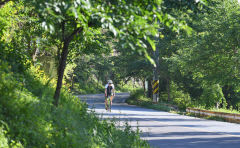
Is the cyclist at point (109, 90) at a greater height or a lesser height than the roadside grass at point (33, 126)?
greater

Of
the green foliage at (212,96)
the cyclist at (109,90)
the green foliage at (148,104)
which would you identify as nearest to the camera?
the cyclist at (109,90)

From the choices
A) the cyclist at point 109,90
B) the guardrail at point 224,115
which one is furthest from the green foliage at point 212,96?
the cyclist at point 109,90

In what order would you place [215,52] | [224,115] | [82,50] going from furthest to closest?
[215,52]
[224,115]
[82,50]

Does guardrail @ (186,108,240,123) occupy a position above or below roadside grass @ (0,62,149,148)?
below

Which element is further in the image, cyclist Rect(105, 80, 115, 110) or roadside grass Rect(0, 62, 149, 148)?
cyclist Rect(105, 80, 115, 110)

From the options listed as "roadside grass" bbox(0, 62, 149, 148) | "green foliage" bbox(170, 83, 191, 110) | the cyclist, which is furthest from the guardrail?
"roadside grass" bbox(0, 62, 149, 148)

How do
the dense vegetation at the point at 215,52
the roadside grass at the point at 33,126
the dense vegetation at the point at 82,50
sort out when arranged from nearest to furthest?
1. the dense vegetation at the point at 82,50
2. the roadside grass at the point at 33,126
3. the dense vegetation at the point at 215,52

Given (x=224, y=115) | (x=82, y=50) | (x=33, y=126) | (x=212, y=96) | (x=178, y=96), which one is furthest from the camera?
(x=178, y=96)

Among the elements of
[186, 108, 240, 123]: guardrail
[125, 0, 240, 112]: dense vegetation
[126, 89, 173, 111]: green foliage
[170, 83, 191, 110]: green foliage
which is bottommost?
[186, 108, 240, 123]: guardrail

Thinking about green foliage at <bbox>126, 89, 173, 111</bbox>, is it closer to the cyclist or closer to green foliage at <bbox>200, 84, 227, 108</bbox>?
green foliage at <bbox>200, 84, 227, 108</bbox>

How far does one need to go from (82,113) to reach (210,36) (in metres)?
16.5

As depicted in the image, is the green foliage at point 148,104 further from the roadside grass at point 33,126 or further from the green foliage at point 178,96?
the roadside grass at point 33,126

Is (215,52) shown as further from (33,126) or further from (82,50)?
(33,126)

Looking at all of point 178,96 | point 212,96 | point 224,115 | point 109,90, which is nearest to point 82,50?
point 109,90
